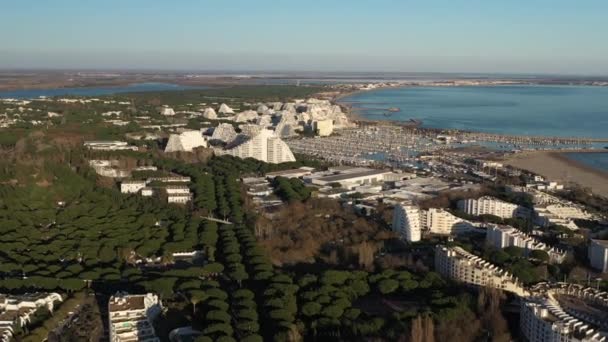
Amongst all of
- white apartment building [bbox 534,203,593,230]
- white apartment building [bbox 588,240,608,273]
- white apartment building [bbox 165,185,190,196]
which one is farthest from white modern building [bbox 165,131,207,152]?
white apartment building [bbox 588,240,608,273]

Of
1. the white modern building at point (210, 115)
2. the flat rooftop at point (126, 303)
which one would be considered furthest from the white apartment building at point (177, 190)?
the white modern building at point (210, 115)

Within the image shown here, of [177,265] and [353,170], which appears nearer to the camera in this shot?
[177,265]

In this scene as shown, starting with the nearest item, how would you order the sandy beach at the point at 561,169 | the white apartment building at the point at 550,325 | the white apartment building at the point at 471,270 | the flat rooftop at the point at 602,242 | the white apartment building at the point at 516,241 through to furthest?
the white apartment building at the point at 550,325 < the white apartment building at the point at 471,270 < the flat rooftop at the point at 602,242 < the white apartment building at the point at 516,241 < the sandy beach at the point at 561,169

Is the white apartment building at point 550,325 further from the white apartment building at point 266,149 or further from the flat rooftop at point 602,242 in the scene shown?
the white apartment building at point 266,149

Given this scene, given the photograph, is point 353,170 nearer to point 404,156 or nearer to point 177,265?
point 404,156

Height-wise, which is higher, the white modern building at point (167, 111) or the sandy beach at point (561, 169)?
the white modern building at point (167, 111)

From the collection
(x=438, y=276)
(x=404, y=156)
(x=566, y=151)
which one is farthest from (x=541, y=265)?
(x=566, y=151)
